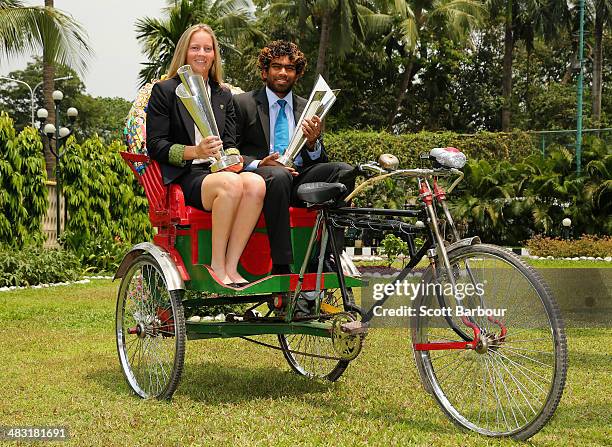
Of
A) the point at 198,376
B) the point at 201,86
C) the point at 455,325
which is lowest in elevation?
the point at 198,376

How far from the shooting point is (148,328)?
5.01 meters

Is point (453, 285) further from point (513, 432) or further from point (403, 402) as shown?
point (403, 402)

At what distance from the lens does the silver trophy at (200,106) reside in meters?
4.62

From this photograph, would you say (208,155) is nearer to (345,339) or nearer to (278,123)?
(278,123)

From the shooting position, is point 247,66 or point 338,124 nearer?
point 247,66

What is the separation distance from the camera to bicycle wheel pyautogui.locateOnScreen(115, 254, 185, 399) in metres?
4.76

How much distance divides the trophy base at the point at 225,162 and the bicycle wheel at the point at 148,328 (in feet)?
2.13

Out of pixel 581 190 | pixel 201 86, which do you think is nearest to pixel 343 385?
pixel 201 86

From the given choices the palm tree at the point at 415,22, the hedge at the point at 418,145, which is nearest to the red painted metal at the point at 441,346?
the hedge at the point at 418,145

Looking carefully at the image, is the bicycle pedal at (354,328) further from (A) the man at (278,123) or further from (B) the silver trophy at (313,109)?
(B) the silver trophy at (313,109)

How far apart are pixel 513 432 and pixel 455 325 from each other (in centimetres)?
52

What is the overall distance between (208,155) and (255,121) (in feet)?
2.15

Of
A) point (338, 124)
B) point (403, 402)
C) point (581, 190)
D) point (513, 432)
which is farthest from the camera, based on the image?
point (338, 124)

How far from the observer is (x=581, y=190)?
19.9 metres
